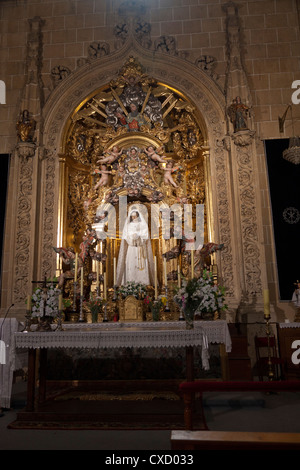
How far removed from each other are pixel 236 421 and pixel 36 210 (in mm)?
7193

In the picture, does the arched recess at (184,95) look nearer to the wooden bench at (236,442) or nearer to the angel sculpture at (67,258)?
the angel sculpture at (67,258)

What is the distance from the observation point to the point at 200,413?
5.24m

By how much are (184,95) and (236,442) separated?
401 inches

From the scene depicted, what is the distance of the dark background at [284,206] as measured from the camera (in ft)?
30.9

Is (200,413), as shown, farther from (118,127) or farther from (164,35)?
(164,35)

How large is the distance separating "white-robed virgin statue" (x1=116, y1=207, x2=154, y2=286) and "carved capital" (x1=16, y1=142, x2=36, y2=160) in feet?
10.6

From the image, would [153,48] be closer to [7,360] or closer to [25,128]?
[25,128]

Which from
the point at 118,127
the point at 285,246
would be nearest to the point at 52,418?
the point at 285,246

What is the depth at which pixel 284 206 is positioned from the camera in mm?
9836

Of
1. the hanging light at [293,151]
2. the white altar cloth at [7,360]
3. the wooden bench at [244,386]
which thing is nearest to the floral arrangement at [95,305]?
the white altar cloth at [7,360]

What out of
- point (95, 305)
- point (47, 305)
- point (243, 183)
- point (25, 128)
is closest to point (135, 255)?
point (95, 305)

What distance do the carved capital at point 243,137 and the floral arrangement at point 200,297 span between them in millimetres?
3928

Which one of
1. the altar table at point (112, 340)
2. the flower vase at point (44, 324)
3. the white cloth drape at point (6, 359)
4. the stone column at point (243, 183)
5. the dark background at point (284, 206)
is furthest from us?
the dark background at point (284, 206)

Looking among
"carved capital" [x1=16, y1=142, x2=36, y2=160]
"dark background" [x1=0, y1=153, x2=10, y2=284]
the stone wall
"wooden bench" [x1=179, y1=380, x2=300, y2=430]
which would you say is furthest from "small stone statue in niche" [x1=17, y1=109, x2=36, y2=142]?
"wooden bench" [x1=179, y1=380, x2=300, y2=430]
